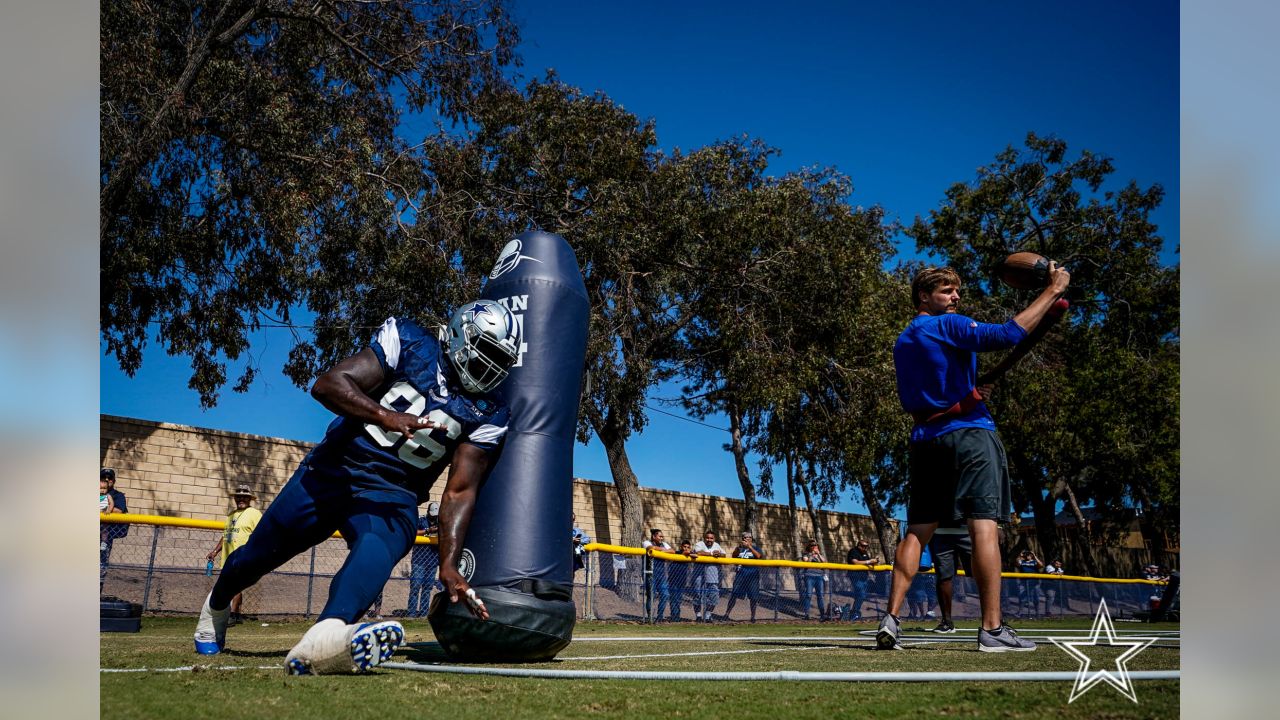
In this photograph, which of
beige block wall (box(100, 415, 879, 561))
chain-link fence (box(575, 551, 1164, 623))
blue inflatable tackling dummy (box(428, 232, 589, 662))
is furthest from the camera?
beige block wall (box(100, 415, 879, 561))

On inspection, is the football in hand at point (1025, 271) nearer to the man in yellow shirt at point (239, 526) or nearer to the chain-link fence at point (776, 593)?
the man in yellow shirt at point (239, 526)

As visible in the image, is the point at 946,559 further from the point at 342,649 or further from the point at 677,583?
the point at 677,583

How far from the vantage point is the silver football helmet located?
4.17m

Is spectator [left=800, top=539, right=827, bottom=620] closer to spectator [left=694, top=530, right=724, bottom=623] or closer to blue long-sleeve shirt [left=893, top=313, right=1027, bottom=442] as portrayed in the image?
spectator [left=694, top=530, right=724, bottom=623]

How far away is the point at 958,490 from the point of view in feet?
16.1

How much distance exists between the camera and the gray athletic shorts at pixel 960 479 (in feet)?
15.9

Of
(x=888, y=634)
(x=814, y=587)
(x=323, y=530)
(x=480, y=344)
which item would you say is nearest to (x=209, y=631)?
(x=323, y=530)

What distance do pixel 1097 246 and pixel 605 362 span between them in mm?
12707

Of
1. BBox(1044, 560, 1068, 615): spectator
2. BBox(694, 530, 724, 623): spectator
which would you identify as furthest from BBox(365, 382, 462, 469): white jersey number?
BBox(1044, 560, 1068, 615): spectator

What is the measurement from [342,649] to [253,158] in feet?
41.2

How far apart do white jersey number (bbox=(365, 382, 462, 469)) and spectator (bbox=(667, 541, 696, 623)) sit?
10.6 m

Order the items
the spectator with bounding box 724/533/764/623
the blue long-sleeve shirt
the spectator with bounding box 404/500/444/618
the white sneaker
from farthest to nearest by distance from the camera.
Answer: the spectator with bounding box 724/533/764/623
the spectator with bounding box 404/500/444/618
the blue long-sleeve shirt
the white sneaker
